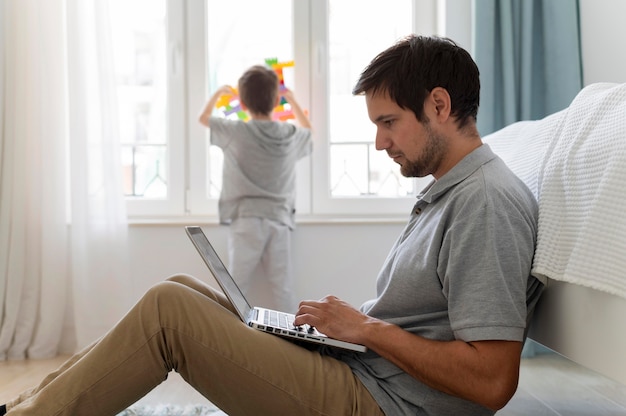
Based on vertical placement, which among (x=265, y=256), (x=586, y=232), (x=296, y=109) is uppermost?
(x=296, y=109)

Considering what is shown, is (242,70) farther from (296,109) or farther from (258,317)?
(258,317)

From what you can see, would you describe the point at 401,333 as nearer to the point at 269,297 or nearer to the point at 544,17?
the point at 269,297

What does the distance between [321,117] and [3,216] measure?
1.38 metres

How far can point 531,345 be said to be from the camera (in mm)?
2758

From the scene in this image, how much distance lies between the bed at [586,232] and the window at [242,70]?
1770mm

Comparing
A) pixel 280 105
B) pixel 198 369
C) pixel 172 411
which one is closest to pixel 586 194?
pixel 198 369

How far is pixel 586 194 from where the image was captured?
1.22m

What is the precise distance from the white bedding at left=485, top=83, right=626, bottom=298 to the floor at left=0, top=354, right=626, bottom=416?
34.7 inches

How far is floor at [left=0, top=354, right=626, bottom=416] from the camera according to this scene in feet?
6.68

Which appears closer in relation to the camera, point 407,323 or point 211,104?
point 407,323

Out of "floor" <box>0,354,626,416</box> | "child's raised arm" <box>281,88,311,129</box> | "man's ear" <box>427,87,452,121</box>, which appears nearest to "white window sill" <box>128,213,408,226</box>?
"child's raised arm" <box>281,88,311,129</box>

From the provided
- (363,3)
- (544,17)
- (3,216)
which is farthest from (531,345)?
(3,216)

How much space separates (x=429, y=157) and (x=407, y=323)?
0.98 ft

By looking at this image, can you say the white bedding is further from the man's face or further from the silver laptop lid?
the silver laptop lid
